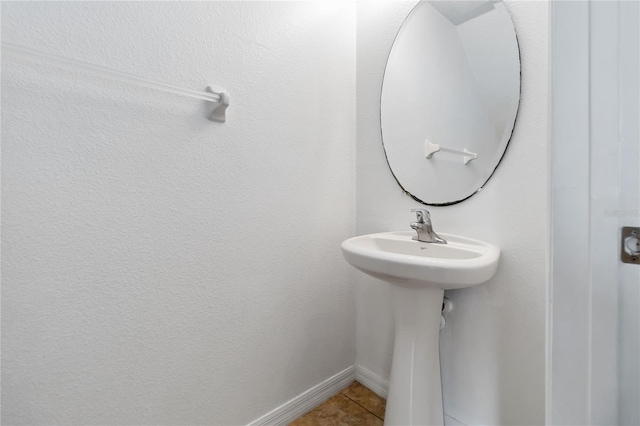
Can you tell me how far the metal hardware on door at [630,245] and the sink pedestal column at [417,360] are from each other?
1.55 feet

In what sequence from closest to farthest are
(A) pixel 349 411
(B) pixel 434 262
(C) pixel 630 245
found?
(C) pixel 630 245 < (B) pixel 434 262 < (A) pixel 349 411

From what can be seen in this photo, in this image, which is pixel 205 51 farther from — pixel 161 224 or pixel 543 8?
pixel 543 8

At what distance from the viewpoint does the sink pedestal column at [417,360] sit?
0.87m

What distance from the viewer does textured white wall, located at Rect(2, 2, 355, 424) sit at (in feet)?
2.05

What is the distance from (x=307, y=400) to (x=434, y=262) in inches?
34.4

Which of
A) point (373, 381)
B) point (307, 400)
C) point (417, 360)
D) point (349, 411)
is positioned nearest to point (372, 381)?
point (373, 381)

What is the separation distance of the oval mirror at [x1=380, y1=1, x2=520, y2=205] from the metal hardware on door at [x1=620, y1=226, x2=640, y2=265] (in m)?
0.50

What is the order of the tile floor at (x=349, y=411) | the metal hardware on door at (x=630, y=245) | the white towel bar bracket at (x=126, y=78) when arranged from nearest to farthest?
the metal hardware on door at (x=630, y=245) < the white towel bar bracket at (x=126, y=78) < the tile floor at (x=349, y=411)

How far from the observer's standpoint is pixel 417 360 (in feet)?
2.90

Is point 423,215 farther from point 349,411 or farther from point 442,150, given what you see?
point 349,411

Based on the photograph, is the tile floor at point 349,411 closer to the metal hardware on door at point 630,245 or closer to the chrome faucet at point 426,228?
the chrome faucet at point 426,228

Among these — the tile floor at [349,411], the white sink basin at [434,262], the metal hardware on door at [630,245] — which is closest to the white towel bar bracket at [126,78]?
the white sink basin at [434,262]

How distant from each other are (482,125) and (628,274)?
63 centimetres

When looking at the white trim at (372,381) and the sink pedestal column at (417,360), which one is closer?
the sink pedestal column at (417,360)
